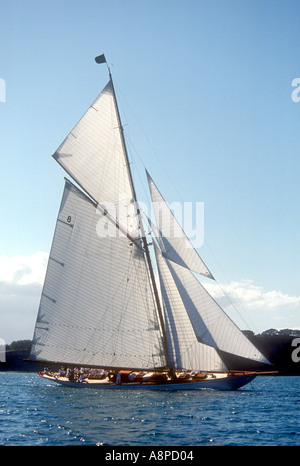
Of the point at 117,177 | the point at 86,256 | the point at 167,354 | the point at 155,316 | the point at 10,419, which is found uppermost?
the point at 117,177

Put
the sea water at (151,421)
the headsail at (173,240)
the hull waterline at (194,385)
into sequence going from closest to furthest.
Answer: the sea water at (151,421), the headsail at (173,240), the hull waterline at (194,385)

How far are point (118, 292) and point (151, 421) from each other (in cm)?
1719

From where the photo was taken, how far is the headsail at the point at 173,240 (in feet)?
125

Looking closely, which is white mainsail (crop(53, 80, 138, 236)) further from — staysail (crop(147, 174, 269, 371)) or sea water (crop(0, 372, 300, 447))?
sea water (crop(0, 372, 300, 447))

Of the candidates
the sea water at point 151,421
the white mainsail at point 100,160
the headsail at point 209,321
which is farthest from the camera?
the white mainsail at point 100,160

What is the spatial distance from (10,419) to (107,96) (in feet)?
101

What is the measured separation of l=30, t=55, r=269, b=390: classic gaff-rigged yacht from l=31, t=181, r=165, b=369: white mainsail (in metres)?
0.09

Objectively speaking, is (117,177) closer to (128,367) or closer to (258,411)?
(128,367)

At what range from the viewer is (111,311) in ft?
134

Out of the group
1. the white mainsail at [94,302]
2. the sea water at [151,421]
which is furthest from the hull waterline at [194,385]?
the sea water at [151,421]

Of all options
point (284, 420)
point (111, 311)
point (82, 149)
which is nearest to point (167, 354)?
point (111, 311)

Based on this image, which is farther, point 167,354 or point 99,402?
point 167,354

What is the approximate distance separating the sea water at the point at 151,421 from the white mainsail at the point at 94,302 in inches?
182

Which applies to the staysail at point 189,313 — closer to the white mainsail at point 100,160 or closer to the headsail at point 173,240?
the headsail at point 173,240
